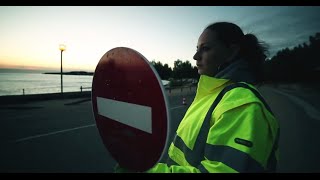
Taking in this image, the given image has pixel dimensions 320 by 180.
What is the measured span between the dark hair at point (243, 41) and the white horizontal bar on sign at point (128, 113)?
716 mm

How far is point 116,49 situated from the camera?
126cm

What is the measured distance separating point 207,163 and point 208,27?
86cm

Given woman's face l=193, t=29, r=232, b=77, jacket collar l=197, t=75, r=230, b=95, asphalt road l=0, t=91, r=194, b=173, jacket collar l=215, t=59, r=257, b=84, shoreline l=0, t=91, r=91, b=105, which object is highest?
woman's face l=193, t=29, r=232, b=77

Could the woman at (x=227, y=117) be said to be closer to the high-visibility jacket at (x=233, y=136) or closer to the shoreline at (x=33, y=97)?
the high-visibility jacket at (x=233, y=136)

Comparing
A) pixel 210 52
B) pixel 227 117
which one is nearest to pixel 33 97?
pixel 210 52

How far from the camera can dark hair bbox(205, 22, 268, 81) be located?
5.17 feet

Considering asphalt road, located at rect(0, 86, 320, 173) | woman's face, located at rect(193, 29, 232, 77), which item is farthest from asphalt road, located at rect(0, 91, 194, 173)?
woman's face, located at rect(193, 29, 232, 77)

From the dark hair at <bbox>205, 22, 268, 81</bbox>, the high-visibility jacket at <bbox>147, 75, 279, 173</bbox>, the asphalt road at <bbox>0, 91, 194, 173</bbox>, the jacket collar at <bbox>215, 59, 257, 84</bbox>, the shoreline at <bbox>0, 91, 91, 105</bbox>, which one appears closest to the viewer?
the high-visibility jacket at <bbox>147, 75, 279, 173</bbox>

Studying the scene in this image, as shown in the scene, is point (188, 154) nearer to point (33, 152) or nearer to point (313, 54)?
point (33, 152)

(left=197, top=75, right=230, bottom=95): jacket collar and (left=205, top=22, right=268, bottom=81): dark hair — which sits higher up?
(left=205, top=22, right=268, bottom=81): dark hair

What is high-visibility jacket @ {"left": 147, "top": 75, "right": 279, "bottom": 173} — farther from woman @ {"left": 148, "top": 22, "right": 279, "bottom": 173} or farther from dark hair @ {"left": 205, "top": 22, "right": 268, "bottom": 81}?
dark hair @ {"left": 205, "top": 22, "right": 268, "bottom": 81}

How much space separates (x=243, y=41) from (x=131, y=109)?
33.3 inches

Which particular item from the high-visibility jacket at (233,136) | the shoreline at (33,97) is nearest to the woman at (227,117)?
the high-visibility jacket at (233,136)
